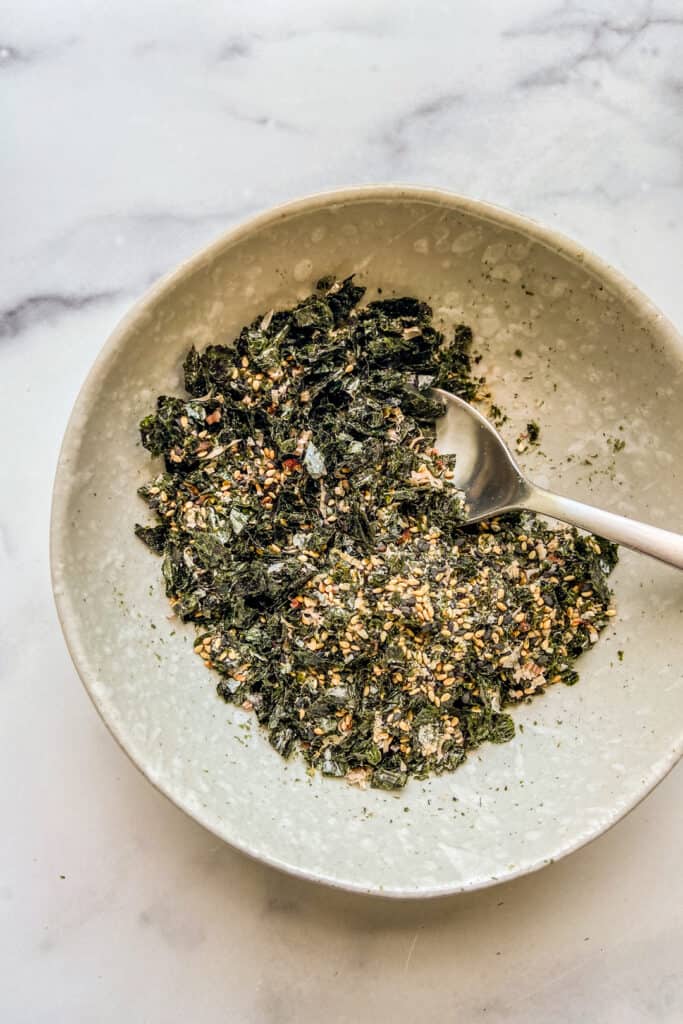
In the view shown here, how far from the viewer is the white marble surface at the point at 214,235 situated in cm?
226

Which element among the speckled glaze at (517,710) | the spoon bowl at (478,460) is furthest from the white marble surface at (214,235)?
the spoon bowl at (478,460)

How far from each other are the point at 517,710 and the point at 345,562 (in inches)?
21.8

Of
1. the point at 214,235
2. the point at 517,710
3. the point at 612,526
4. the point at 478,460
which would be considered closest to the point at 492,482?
the point at 478,460

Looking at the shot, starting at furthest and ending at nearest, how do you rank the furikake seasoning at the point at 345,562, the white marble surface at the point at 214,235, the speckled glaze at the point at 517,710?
the white marble surface at the point at 214,235, the furikake seasoning at the point at 345,562, the speckled glaze at the point at 517,710

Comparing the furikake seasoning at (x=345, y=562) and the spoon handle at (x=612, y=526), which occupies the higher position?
the spoon handle at (x=612, y=526)

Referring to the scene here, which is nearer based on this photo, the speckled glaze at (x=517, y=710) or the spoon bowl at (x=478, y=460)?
the speckled glaze at (x=517, y=710)

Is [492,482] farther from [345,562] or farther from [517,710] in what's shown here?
[517,710]

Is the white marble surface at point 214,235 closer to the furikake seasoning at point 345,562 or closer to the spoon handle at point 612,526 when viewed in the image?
the furikake seasoning at point 345,562

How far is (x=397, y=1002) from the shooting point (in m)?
2.27

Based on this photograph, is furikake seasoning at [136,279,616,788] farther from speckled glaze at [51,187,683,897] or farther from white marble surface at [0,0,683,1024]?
white marble surface at [0,0,683,1024]

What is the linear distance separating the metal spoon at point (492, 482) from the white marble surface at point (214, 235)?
0.61 meters

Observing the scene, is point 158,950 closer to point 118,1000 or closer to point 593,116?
point 118,1000

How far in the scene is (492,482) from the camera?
7.08 feet

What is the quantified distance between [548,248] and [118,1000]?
2.09 m
